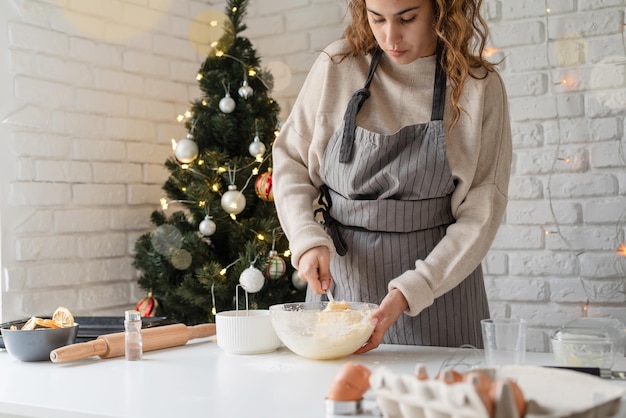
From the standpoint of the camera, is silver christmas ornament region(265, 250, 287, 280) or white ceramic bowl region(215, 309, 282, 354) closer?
white ceramic bowl region(215, 309, 282, 354)

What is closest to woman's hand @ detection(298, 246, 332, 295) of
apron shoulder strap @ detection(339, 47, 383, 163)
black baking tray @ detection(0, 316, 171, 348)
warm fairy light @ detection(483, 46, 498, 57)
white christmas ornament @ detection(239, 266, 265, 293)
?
apron shoulder strap @ detection(339, 47, 383, 163)

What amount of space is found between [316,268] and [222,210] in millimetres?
1282

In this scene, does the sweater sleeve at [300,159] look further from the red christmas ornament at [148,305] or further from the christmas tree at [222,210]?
the red christmas ornament at [148,305]

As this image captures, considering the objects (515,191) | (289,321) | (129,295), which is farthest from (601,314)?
(129,295)

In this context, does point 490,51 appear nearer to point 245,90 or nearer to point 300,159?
point 245,90

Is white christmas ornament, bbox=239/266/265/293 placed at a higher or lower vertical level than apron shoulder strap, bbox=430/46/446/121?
lower

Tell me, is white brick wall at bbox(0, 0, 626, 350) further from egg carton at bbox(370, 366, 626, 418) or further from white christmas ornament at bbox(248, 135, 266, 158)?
egg carton at bbox(370, 366, 626, 418)

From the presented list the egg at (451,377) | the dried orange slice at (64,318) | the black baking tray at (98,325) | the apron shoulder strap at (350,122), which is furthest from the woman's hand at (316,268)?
the egg at (451,377)

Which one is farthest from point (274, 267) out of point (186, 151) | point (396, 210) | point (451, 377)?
point (451, 377)

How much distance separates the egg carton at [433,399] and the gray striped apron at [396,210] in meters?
0.96

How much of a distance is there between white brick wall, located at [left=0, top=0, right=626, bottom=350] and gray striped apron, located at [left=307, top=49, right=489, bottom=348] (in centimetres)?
99

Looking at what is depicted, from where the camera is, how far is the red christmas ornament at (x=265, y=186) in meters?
2.88

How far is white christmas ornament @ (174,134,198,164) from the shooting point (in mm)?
2932

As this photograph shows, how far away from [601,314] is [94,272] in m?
1.90
